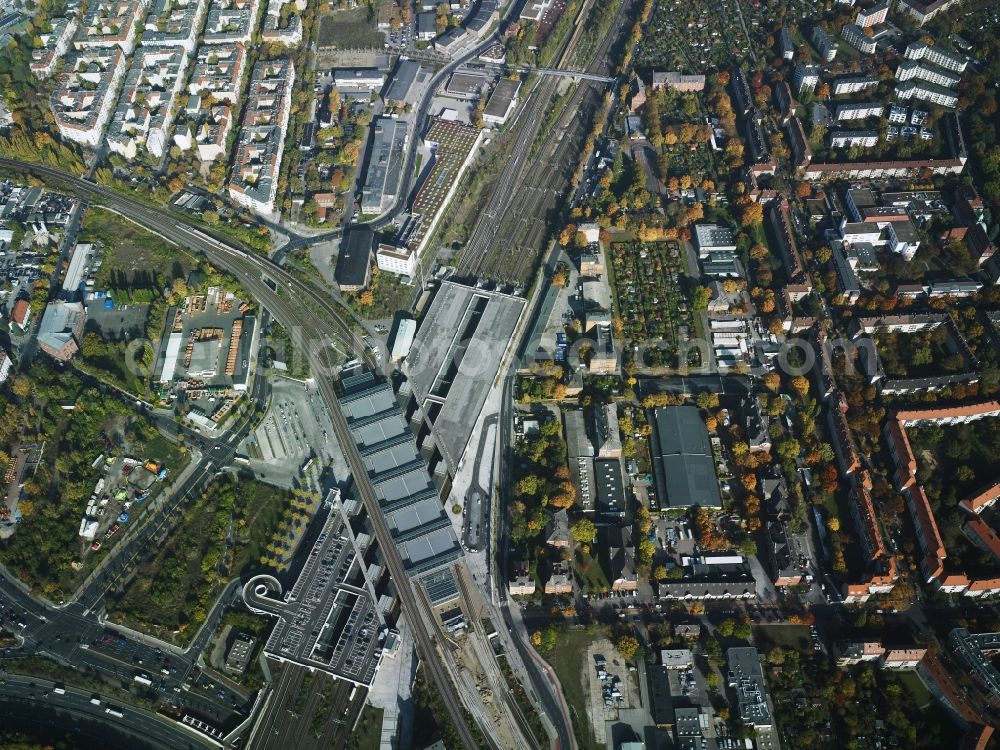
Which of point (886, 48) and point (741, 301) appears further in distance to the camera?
point (886, 48)

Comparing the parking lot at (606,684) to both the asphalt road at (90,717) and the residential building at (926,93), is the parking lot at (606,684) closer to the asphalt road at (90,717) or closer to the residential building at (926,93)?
the asphalt road at (90,717)

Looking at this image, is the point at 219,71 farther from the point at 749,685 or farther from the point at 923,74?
the point at 749,685

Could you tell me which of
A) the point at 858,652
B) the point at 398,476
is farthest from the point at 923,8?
the point at 398,476

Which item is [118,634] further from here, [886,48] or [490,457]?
[886,48]

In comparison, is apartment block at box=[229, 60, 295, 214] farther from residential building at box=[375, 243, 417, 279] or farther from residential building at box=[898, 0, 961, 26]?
residential building at box=[898, 0, 961, 26]

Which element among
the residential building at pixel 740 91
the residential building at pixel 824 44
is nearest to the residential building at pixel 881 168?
the residential building at pixel 740 91

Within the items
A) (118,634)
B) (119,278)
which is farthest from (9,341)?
(118,634)

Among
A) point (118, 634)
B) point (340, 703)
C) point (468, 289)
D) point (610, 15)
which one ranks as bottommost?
point (340, 703)
